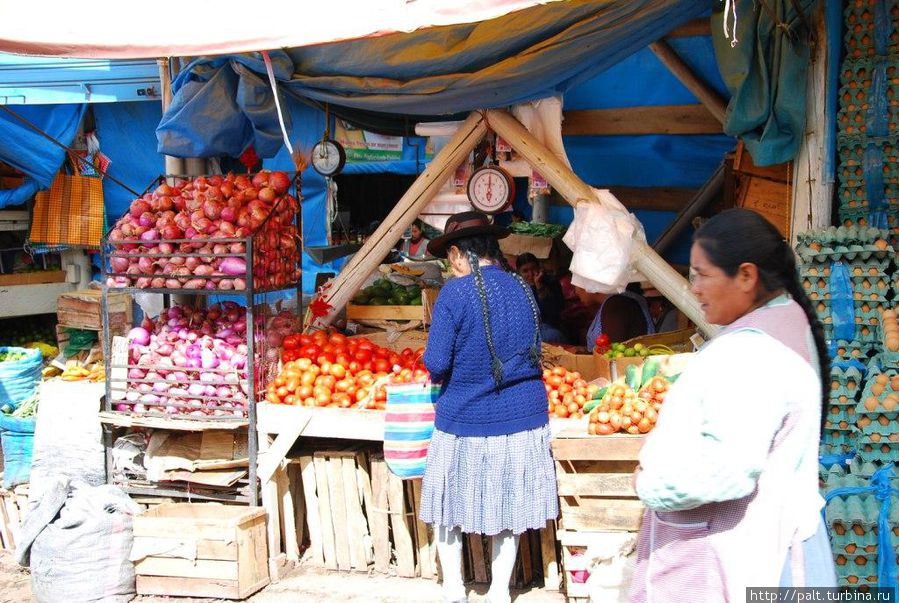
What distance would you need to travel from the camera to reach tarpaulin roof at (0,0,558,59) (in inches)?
147

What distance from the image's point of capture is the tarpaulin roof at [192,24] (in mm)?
3732

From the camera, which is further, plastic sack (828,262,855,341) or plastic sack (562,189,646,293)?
plastic sack (562,189,646,293)

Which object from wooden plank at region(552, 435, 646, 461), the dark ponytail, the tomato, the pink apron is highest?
the dark ponytail

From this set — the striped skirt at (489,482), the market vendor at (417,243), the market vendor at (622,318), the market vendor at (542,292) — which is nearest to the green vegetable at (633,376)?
the striped skirt at (489,482)

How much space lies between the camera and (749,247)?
7.17ft

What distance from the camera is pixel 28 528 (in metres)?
4.83

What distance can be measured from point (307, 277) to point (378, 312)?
1878 mm

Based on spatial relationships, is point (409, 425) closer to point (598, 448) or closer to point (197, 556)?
point (598, 448)

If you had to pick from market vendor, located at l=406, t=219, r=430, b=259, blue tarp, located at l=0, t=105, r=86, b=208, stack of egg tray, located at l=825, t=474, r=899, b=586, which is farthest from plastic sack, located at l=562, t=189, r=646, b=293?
blue tarp, located at l=0, t=105, r=86, b=208

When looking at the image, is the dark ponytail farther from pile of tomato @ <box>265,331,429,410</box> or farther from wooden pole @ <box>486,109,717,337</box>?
pile of tomato @ <box>265,331,429,410</box>

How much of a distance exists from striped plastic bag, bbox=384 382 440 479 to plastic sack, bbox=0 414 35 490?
2946mm

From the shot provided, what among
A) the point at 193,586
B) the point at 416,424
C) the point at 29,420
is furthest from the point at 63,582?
the point at 416,424

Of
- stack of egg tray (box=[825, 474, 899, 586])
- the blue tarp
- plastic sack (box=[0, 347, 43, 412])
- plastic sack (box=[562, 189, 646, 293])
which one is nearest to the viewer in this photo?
stack of egg tray (box=[825, 474, 899, 586])

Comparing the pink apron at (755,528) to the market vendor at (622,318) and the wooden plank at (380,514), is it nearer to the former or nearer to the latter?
the wooden plank at (380,514)
